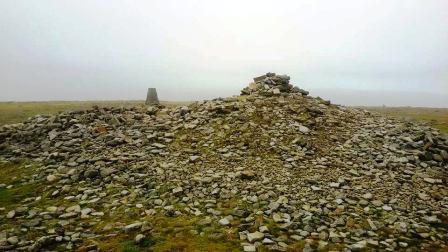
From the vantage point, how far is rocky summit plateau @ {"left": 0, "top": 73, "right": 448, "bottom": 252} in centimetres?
1074

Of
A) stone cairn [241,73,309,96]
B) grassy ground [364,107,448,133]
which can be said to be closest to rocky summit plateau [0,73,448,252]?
stone cairn [241,73,309,96]

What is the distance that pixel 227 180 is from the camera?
14250mm

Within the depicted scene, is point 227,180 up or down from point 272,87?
down

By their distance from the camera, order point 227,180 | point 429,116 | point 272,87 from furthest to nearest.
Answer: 1. point 429,116
2. point 272,87
3. point 227,180

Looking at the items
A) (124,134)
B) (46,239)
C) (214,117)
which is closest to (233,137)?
(214,117)

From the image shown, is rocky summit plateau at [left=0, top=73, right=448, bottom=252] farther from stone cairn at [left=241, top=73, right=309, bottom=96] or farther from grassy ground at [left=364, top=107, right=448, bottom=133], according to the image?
grassy ground at [left=364, top=107, right=448, bottom=133]

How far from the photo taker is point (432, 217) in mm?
12117

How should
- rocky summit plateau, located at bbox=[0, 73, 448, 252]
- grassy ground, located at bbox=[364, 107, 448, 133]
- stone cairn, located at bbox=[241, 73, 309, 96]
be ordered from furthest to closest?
grassy ground, located at bbox=[364, 107, 448, 133] → stone cairn, located at bbox=[241, 73, 309, 96] → rocky summit plateau, located at bbox=[0, 73, 448, 252]

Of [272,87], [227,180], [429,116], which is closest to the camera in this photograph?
[227,180]

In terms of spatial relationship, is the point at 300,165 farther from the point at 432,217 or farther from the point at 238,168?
the point at 432,217

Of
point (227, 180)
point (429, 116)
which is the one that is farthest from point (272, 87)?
point (429, 116)

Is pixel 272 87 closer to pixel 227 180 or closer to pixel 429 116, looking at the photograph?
pixel 227 180

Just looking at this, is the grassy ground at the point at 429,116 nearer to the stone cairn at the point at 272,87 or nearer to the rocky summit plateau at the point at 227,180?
the stone cairn at the point at 272,87

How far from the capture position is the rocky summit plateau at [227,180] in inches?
423
